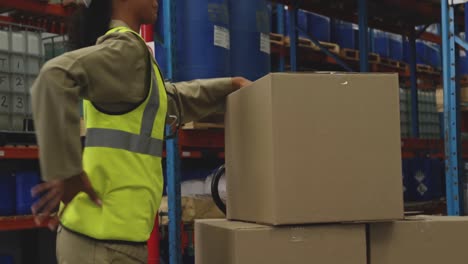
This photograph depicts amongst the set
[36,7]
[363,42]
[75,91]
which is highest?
[36,7]

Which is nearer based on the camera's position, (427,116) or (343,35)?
(343,35)

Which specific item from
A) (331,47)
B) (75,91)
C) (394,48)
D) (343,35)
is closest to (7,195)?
(75,91)

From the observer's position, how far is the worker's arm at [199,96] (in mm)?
2459

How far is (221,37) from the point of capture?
446 cm

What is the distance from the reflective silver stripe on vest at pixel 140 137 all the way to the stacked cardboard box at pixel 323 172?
14.3 inches

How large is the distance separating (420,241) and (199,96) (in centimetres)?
93

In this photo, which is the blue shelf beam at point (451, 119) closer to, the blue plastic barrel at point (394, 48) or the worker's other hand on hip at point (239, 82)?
the worker's other hand on hip at point (239, 82)

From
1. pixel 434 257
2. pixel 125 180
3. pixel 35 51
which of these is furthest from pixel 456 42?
pixel 125 180

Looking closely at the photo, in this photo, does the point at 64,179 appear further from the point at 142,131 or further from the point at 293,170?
the point at 293,170

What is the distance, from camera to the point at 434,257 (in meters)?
2.22

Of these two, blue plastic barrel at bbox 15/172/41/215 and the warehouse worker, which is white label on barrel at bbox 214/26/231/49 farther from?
the warehouse worker

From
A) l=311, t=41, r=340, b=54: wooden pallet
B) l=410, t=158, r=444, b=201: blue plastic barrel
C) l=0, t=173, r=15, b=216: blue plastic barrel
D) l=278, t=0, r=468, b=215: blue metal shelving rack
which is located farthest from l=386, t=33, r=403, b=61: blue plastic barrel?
l=0, t=173, r=15, b=216: blue plastic barrel

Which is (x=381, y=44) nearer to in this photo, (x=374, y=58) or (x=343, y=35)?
(x=374, y=58)

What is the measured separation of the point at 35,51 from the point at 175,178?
207 centimetres
